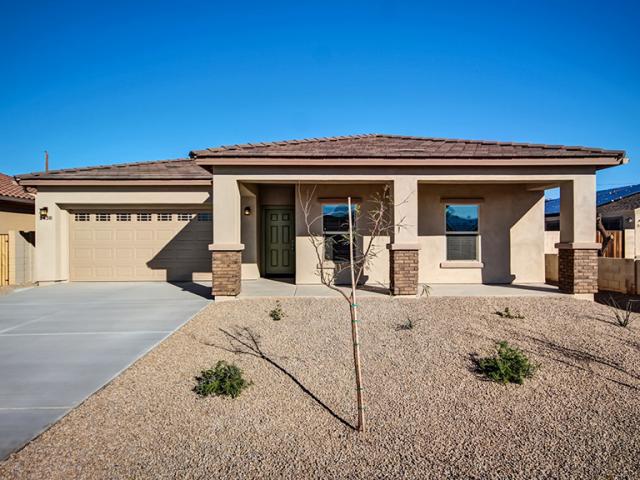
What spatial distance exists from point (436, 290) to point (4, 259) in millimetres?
13435

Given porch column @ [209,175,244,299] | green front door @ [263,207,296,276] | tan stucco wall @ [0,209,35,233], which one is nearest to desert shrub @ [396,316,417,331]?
porch column @ [209,175,244,299]

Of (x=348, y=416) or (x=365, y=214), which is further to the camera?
(x=365, y=214)

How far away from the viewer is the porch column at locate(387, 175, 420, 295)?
9.30m

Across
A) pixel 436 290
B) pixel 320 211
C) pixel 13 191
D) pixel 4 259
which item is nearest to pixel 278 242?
pixel 320 211

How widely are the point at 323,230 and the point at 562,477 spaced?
882 centimetres

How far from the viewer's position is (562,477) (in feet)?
10.6

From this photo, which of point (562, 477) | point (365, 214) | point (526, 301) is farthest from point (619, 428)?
point (365, 214)

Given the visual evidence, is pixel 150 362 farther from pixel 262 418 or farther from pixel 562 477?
pixel 562 477

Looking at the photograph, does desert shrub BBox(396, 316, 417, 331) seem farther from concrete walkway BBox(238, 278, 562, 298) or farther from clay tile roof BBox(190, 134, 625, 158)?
clay tile roof BBox(190, 134, 625, 158)

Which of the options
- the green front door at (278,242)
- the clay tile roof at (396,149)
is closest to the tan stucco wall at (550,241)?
the clay tile roof at (396,149)

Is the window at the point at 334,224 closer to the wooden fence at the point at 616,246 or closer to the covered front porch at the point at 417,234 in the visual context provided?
the covered front porch at the point at 417,234

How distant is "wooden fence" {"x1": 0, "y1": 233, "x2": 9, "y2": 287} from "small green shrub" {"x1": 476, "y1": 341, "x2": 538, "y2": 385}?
14486 mm

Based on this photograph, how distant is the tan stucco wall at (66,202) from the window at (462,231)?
753 centimetres

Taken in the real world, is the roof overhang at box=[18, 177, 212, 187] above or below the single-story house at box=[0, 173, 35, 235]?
above
